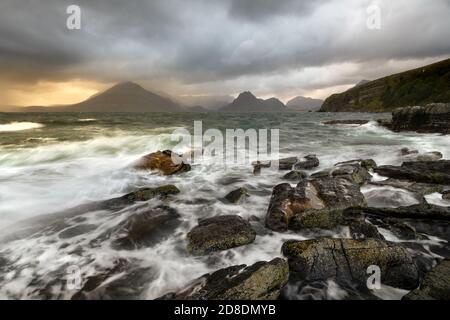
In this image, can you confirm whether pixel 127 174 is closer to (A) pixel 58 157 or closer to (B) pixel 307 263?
(A) pixel 58 157

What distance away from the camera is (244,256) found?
580 centimetres

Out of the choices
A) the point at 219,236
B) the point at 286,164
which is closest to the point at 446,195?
the point at 286,164

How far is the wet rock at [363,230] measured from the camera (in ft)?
19.9

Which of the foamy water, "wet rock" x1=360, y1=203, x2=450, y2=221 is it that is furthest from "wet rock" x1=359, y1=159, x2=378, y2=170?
"wet rock" x1=360, y1=203, x2=450, y2=221

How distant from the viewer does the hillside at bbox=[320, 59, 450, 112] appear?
87037 millimetres

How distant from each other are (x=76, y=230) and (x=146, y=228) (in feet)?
6.52

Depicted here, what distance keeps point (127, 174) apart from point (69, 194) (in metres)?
2.89

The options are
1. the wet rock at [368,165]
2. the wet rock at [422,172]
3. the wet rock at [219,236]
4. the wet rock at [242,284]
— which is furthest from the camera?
the wet rock at [368,165]

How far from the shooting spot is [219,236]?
6121mm

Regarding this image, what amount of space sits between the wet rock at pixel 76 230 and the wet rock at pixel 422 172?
1129 centimetres

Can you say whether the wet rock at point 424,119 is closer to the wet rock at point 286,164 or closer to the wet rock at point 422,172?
the wet rock at point 422,172

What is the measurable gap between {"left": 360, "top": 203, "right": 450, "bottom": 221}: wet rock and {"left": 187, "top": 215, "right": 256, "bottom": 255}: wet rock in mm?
3486

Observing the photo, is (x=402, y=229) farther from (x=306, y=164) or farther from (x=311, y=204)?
(x=306, y=164)

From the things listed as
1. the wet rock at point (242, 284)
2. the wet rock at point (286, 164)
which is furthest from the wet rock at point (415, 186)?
the wet rock at point (242, 284)
